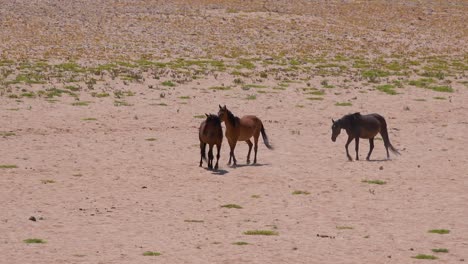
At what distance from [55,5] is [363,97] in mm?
44475

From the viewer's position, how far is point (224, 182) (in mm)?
21969

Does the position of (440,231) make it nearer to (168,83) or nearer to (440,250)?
(440,250)

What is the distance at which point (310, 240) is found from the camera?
54.1 ft

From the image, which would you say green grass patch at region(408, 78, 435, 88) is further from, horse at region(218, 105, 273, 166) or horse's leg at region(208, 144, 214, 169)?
horse's leg at region(208, 144, 214, 169)

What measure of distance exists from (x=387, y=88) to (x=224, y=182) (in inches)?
780

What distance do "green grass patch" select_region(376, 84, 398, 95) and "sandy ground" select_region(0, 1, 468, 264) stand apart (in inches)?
20.0

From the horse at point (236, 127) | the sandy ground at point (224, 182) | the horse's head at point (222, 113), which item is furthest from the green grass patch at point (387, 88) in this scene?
the horse's head at point (222, 113)

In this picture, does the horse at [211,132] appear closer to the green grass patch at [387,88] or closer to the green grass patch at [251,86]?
the green grass patch at [251,86]

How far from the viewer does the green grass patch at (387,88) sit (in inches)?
1549

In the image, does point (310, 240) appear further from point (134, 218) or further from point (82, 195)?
point (82, 195)

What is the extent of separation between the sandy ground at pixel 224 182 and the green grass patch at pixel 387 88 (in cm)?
51

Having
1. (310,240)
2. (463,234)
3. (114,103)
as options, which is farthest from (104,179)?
(114,103)

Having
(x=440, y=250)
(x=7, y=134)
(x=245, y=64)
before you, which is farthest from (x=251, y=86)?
(x=440, y=250)

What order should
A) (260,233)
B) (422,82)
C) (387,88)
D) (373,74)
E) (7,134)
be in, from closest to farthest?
→ (260,233) → (7,134) → (387,88) → (422,82) → (373,74)
